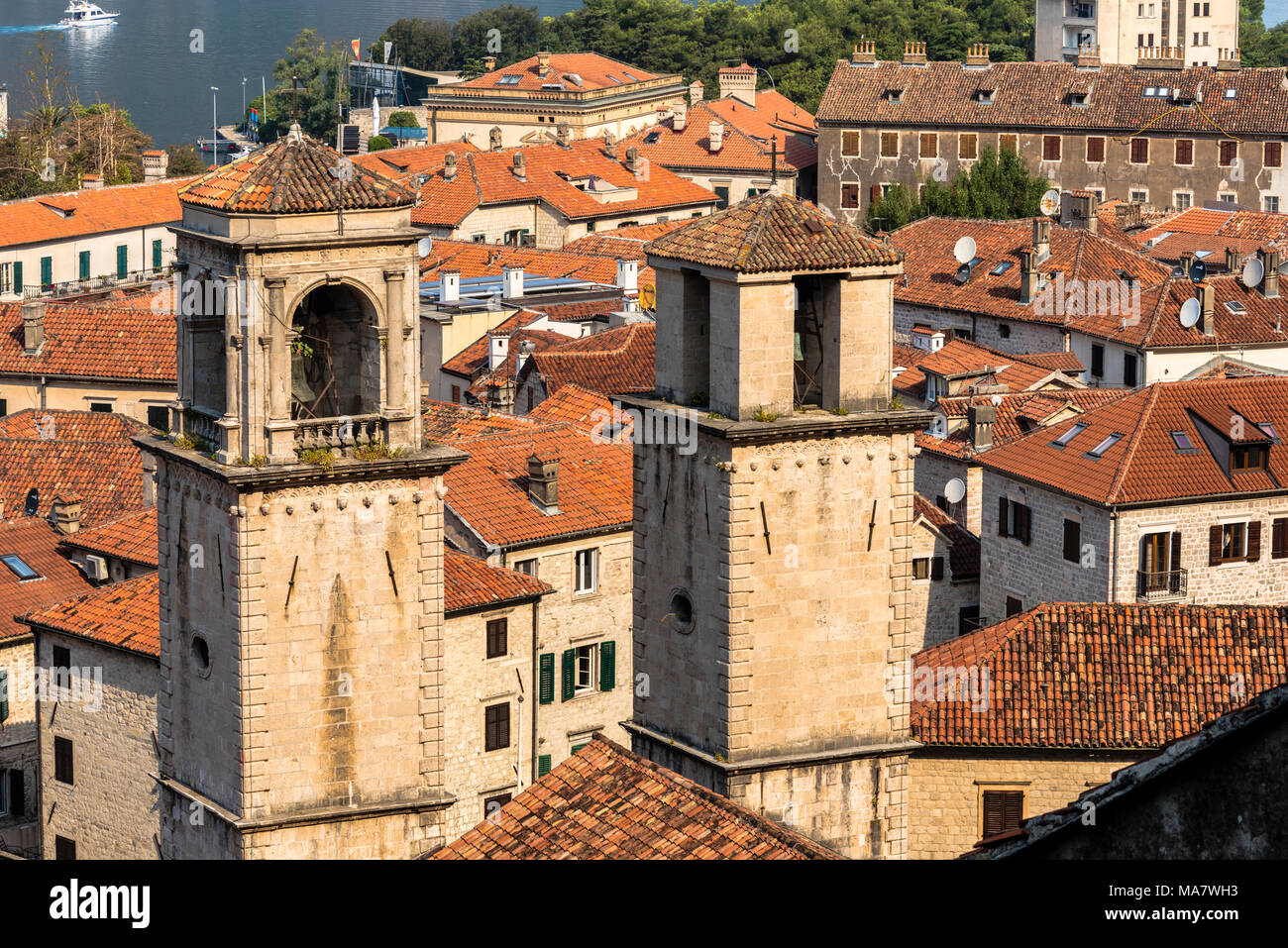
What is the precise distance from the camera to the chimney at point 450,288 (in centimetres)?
8906

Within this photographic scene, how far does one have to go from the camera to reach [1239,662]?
1822 inches

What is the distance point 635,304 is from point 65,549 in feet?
95.6

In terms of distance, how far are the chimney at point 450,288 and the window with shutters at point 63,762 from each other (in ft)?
119

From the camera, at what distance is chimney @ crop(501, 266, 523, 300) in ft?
298

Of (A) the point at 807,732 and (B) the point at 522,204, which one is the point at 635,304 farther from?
(A) the point at 807,732

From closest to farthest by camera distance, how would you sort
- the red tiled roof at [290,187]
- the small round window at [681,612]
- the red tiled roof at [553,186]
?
the red tiled roof at [290,187]
the small round window at [681,612]
the red tiled roof at [553,186]

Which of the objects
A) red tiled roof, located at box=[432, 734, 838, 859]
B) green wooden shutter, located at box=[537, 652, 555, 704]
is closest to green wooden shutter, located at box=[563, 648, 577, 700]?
green wooden shutter, located at box=[537, 652, 555, 704]

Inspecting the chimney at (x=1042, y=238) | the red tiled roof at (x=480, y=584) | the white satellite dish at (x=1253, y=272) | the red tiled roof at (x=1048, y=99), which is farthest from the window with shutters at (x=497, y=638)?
the red tiled roof at (x=1048, y=99)

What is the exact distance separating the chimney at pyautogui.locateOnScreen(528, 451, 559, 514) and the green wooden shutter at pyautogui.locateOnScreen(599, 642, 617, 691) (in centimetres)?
303

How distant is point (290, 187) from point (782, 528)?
8.06 meters

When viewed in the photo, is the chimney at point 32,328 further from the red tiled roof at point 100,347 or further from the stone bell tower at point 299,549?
the stone bell tower at point 299,549

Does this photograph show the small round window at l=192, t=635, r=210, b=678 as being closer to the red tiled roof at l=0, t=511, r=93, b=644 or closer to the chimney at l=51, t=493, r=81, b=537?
the red tiled roof at l=0, t=511, r=93, b=644

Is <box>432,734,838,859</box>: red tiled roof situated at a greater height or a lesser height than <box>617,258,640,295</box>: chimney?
lesser

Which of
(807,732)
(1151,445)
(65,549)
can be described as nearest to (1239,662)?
(807,732)
